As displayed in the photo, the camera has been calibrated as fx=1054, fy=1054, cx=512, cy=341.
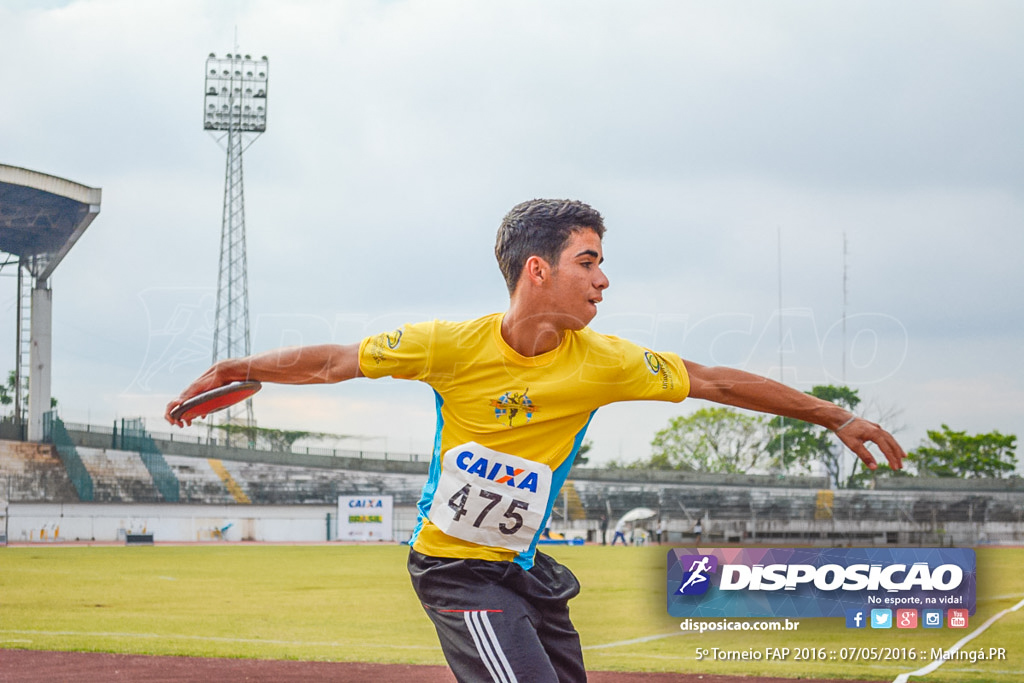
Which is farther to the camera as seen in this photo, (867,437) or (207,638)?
(207,638)

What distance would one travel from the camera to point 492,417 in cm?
368

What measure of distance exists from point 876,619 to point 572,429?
28.9 ft

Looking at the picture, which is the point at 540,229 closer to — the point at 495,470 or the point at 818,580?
the point at 495,470

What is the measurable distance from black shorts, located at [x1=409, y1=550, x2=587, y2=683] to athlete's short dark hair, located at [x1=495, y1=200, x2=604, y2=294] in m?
1.00

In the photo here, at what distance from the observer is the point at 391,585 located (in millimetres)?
20312

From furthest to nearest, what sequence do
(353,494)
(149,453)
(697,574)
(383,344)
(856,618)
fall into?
(353,494) → (149,453) → (697,574) → (856,618) → (383,344)

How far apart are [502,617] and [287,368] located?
3.65 feet

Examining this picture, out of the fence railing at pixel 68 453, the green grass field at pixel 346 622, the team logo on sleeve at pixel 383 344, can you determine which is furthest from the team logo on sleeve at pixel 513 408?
the fence railing at pixel 68 453

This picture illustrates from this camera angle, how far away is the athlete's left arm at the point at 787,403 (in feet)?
12.0

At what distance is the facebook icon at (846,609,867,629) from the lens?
38.5 feet

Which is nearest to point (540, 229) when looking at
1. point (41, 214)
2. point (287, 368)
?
point (287, 368)

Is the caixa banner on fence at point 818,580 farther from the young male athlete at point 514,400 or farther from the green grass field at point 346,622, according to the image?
the young male athlete at point 514,400

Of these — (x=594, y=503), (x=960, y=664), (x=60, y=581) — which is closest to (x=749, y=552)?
(x=960, y=664)

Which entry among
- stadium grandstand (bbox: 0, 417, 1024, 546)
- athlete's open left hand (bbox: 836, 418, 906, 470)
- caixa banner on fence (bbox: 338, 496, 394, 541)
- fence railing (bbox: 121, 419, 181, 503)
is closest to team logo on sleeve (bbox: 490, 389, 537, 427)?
athlete's open left hand (bbox: 836, 418, 906, 470)
